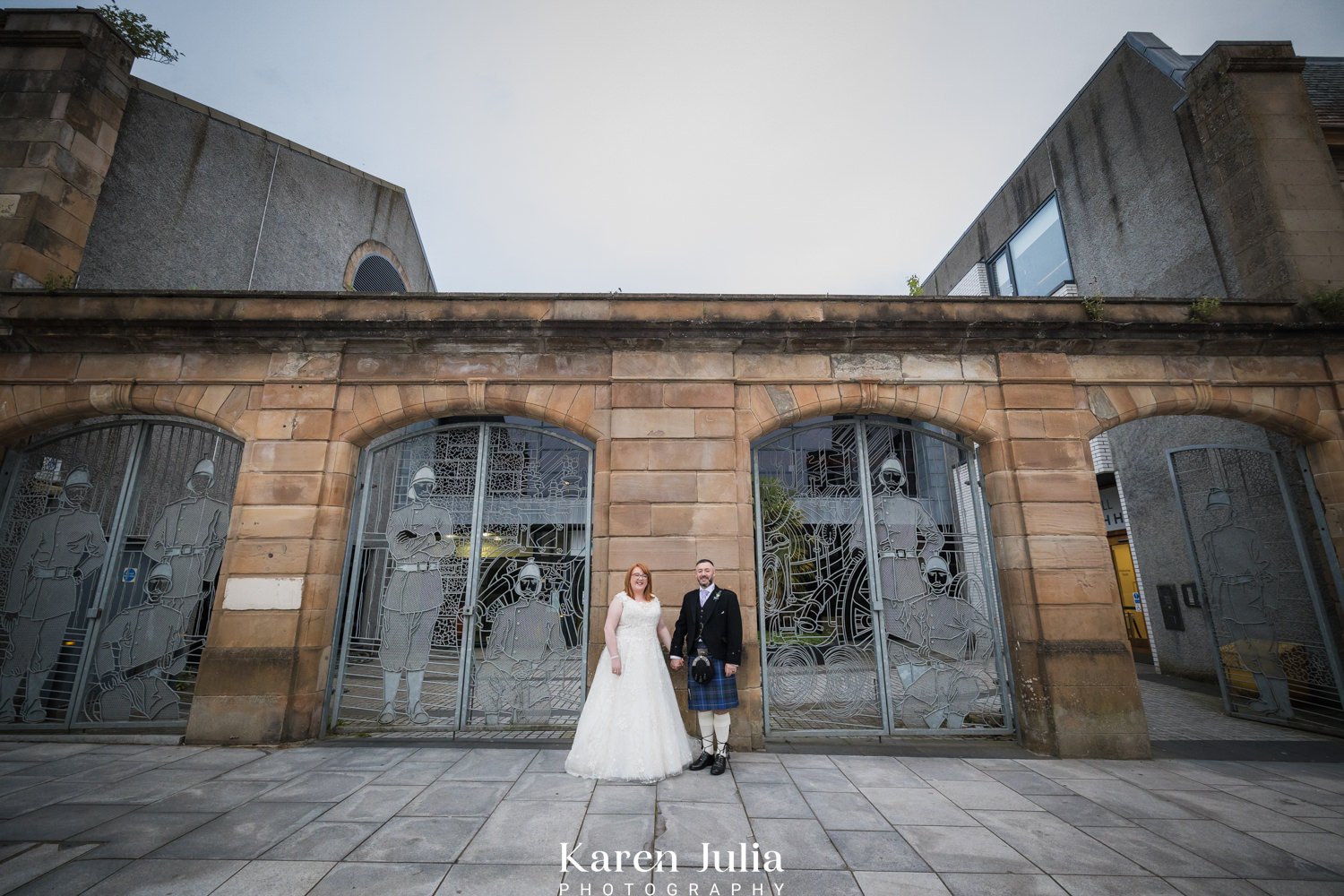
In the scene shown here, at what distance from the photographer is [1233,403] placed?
6180 millimetres

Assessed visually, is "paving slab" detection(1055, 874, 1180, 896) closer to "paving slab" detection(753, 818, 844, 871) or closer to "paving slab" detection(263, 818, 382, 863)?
"paving slab" detection(753, 818, 844, 871)

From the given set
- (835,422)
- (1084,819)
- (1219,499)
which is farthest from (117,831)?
(1219,499)

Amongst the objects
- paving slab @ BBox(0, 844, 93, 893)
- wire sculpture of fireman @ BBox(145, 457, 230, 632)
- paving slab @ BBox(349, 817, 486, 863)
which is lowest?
paving slab @ BBox(349, 817, 486, 863)

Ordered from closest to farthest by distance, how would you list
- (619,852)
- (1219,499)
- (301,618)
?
(619,852) < (301,618) < (1219,499)

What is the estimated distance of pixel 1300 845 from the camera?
131 inches

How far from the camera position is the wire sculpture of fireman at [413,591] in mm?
5863

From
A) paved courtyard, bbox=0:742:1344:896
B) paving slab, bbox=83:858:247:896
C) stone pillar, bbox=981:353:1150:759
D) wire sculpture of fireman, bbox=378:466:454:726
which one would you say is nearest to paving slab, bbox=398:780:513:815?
paved courtyard, bbox=0:742:1344:896

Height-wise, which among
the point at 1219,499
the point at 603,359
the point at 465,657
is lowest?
the point at 465,657

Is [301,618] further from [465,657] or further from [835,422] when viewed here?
[835,422]

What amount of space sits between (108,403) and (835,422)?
837cm

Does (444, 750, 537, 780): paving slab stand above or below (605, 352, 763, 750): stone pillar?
below

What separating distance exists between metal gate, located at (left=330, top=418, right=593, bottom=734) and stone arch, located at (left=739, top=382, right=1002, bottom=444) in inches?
82.7

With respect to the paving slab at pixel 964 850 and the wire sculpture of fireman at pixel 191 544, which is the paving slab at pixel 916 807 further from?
the wire sculpture of fireman at pixel 191 544

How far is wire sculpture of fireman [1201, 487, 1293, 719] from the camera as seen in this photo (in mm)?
6520
